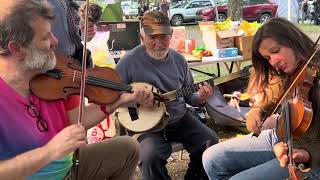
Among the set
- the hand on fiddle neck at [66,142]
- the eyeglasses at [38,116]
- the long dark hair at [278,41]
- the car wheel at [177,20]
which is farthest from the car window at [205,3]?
the hand on fiddle neck at [66,142]

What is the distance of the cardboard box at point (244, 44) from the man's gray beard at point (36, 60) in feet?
11.1

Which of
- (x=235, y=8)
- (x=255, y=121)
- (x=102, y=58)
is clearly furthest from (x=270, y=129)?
(x=235, y=8)

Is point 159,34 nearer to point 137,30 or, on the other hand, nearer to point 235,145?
point 235,145

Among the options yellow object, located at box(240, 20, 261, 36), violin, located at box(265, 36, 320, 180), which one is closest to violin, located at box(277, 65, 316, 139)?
violin, located at box(265, 36, 320, 180)

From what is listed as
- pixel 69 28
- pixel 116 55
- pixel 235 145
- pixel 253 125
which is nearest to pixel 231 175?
pixel 235 145

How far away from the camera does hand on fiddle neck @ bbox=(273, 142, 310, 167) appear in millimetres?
1714

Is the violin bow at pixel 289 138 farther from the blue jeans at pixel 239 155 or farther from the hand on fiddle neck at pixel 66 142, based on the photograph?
the hand on fiddle neck at pixel 66 142

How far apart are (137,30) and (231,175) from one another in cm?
287

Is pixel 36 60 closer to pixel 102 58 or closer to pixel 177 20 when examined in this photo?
pixel 102 58

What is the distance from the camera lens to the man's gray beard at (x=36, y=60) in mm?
1700

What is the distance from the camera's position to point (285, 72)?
210 centimetres

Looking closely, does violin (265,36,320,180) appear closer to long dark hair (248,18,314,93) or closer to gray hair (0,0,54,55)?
long dark hair (248,18,314,93)

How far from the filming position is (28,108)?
174cm

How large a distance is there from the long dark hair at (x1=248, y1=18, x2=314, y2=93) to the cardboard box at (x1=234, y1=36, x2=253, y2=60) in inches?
103
